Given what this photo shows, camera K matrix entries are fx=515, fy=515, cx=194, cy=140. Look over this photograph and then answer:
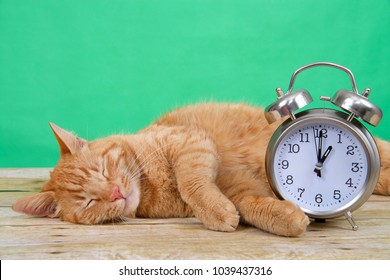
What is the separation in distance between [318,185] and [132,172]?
30.1 inches

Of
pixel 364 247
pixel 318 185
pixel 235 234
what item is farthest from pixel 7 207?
pixel 364 247

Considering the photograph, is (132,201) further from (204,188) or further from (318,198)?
(318,198)

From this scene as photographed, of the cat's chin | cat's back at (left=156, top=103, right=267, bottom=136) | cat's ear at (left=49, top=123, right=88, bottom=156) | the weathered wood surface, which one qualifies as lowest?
the weathered wood surface

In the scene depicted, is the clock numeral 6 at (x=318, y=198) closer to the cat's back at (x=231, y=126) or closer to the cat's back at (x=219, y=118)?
the cat's back at (x=231, y=126)

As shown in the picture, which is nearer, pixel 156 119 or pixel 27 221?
pixel 27 221

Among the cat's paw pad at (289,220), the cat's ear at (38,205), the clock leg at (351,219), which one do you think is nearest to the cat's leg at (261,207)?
the cat's paw pad at (289,220)

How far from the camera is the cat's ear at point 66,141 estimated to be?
7.01ft

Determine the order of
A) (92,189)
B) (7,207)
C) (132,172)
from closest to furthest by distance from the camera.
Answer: (92,189) → (132,172) → (7,207)

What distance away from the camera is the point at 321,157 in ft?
6.23

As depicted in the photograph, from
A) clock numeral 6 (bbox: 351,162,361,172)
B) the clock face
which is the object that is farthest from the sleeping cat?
clock numeral 6 (bbox: 351,162,361,172)

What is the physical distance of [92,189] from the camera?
2021 millimetres

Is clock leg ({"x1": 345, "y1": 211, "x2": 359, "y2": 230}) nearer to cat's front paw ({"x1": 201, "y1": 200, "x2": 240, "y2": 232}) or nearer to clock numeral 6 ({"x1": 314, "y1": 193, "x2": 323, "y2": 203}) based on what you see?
clock numeral 6 ({"x1": 314, "y1": 193, "x2": 323, "y2": 203})

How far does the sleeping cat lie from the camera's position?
6.22 feet

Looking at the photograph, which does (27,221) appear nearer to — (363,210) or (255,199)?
(255,199)
